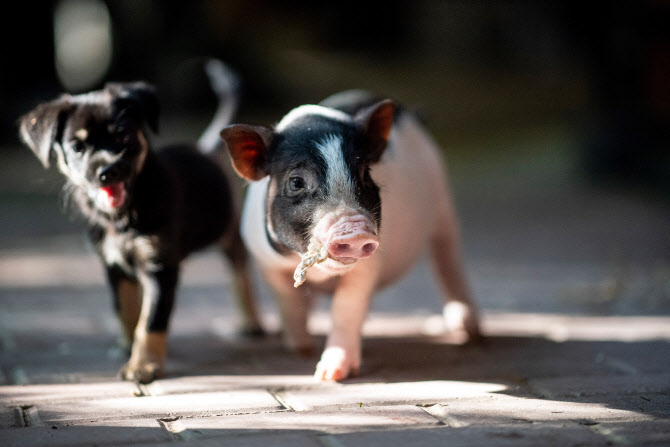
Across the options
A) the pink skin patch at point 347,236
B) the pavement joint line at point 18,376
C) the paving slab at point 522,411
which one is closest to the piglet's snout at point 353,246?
the pink skin patch at point 347,236

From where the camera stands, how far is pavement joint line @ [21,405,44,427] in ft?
8.64

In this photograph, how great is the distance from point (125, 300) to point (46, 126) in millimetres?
871

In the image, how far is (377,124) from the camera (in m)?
3.34

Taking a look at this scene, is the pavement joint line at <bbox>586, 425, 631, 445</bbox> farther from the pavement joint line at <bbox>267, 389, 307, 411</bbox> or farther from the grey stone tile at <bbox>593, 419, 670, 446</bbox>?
the pavement joint line at <bbox>267, 389, 307, 411</bbox>

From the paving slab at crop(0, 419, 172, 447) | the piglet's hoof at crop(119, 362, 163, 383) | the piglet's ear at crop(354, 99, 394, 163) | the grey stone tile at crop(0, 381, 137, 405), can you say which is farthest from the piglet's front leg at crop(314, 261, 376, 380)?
the paving slab at crop(0, 419, 172, 447)

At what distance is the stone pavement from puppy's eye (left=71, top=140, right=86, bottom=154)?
919mm

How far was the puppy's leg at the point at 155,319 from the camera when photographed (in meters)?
3.30

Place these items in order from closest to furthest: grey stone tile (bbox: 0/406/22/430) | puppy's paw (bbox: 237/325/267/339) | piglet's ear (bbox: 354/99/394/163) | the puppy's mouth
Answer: grey stone tile (bbox: 0/406/22/430) → the puppy's mouth → piglet's ear (bbox: 354/99/394/163) → puppy's paw (bbox: 237/325/267/339)

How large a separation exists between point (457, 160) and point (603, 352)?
9.00 m

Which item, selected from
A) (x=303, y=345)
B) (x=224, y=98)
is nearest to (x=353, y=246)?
(x=303, y=345)

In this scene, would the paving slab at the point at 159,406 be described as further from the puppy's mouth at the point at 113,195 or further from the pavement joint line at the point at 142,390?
the puppy's mouth at the point at 113,195

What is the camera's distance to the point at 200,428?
2520mm

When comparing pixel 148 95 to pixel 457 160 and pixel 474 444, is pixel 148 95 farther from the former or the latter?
pixel 457 160

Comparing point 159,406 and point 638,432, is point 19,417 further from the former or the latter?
point 638,432
